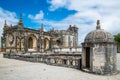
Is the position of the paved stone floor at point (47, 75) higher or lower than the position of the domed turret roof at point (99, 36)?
lower

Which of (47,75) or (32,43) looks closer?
(47,75)

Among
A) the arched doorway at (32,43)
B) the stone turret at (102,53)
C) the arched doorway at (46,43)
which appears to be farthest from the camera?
the arched doorway at (46,43)

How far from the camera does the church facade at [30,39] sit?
32.6m

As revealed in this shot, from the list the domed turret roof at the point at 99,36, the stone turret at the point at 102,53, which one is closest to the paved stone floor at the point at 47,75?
the stone turret at the point at 102,53

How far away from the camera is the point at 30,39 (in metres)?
36.6

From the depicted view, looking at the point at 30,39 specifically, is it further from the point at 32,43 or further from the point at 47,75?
the point at 47,75

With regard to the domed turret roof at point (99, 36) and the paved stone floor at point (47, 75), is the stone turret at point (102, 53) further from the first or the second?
the paved stone floor at point (47, 75)

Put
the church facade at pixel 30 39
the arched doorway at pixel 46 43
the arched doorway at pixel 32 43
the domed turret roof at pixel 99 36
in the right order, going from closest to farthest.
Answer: the domed turret roof at pixel 99 36 < the church facade at pixel 30 39 < the arched doorway at pixel 32 43 < the arched doorway at pixel 46 43

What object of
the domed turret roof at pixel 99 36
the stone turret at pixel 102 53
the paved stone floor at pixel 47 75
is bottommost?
the paved stone floor at pixel 47 75

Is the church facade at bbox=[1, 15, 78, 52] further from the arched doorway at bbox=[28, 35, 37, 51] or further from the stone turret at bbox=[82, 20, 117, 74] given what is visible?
the stone turret at bbox=[82, 20, 117, 74]

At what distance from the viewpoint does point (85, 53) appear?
10.2 m

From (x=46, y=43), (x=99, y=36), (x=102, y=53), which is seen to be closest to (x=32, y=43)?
(x=46, y=43)

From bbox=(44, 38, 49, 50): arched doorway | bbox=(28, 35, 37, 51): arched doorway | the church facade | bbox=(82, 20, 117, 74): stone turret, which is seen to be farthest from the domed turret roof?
bbox=(44, 38, 49, 50): arched doorway

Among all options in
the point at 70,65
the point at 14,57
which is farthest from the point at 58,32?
the point at 70,65
